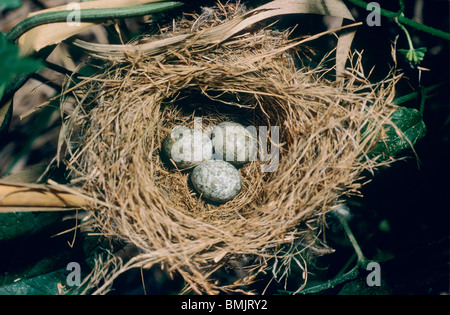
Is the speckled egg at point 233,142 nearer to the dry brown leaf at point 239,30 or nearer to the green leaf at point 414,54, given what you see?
the dry brown leaf at point 239,30

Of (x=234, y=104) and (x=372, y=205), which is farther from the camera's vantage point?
(x=372, y=205)

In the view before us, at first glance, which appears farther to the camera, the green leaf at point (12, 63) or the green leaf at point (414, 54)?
the green leaf at point (414, 54)

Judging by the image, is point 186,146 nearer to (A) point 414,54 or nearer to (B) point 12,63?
(B) point 12,63

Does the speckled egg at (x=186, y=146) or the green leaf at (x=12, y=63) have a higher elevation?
the green leaf at (x=12, y=63)

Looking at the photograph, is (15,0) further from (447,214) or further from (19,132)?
(447,214)

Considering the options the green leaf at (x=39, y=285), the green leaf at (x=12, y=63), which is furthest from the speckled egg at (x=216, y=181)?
the green leaf at (x=12, y=63)

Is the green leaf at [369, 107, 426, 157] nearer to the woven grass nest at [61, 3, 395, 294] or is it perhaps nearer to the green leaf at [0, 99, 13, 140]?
the woven grass nest at [61, 3, 395, 294]

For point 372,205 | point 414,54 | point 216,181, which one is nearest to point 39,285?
point 216,181
